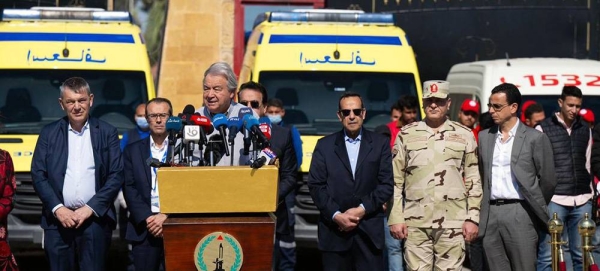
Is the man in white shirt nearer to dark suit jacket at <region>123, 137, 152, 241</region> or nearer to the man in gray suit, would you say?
the man in gray suit

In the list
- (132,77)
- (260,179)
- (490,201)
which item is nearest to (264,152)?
(260,179)

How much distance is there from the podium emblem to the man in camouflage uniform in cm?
236

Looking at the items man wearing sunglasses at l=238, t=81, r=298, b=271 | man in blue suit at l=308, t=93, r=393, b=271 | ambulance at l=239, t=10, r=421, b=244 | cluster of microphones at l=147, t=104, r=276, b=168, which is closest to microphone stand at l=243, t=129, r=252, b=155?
cluster of microphones at l=147, t=104, r=276, b=168

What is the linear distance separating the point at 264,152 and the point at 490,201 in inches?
109

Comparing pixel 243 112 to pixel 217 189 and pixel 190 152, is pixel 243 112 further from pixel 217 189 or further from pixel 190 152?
pixel 217 189

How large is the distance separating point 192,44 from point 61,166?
1254 cm

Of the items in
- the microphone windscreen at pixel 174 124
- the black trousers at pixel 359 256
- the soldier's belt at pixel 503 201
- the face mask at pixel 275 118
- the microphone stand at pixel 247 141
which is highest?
the microphone windscreen at pixel 174 124

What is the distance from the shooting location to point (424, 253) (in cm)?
945

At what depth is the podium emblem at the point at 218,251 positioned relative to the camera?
7332 millimetres

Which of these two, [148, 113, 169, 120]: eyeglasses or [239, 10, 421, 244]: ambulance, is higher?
[239, 10, 421, 244]: ambulance

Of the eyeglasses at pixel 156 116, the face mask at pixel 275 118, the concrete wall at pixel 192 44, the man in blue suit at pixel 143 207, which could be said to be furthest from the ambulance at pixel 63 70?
the concrete wall at pixel 192 44

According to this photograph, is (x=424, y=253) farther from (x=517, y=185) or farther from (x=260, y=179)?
(x=260, y=179)

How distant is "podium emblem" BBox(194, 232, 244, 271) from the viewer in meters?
7.33

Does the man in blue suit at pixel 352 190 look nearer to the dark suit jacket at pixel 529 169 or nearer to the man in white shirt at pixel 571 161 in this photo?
the dark suit jacket at pixel 529 169
